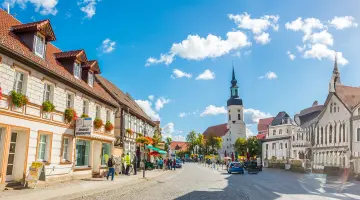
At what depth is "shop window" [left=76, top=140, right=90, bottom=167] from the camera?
2388 centimetres

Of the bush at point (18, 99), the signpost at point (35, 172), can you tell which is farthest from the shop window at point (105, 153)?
the bush at point (18, 99)

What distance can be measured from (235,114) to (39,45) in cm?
11729

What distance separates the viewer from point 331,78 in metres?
55.6

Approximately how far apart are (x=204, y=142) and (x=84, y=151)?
108 m

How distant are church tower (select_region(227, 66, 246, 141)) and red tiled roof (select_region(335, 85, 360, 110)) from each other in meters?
79.8

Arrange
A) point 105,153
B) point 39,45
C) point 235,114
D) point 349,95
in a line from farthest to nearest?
point 235,114
point 349,95
point 105,153
point 39,45

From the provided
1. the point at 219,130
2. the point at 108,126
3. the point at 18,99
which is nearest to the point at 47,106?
the point at 18,99

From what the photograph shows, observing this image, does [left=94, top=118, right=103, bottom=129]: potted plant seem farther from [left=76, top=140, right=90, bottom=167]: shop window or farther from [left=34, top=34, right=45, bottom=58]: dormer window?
[left=34, top=34, right=45, bottom=58]: dormer window

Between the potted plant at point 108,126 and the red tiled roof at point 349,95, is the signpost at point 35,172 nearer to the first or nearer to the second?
the potted plant at point 108,126

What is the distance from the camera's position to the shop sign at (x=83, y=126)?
2156 centimetres

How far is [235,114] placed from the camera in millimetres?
133125

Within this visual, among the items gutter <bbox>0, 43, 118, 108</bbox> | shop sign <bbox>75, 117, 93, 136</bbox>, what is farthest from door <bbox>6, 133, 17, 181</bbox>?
shop sign <bbox>75, 117, 93, 136</bbox>

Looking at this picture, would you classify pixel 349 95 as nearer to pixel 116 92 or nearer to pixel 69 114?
pixel 116 92

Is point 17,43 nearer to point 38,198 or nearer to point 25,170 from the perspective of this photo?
point 25,170
